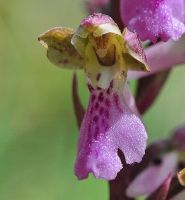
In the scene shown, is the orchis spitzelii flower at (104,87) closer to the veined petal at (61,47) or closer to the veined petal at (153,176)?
the veined petal at (61,47)

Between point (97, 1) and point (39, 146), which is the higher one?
point (97, 1)

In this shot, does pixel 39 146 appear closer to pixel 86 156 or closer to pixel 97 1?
pixel 97 1

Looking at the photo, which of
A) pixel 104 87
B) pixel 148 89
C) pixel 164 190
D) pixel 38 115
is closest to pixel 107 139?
pixel 104 87

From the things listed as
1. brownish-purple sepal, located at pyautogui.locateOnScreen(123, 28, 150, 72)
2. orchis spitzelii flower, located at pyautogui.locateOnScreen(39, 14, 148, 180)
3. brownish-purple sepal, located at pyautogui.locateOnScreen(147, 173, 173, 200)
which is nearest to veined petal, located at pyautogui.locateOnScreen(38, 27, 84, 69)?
orchis spitzelii flower, located at pyautogui.locateOnScreen(39, 14, 148, 180)

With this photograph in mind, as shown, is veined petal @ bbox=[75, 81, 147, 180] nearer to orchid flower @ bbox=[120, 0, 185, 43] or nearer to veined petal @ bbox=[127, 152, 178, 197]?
orchid flower @ bbox=[120, 0, 185, 43]

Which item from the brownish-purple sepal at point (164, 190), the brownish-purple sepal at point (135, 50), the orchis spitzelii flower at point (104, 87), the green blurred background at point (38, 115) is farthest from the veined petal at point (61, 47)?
the green blurred background at point (38, 115)

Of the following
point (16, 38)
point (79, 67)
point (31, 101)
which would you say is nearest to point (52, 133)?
point (31, 101)
